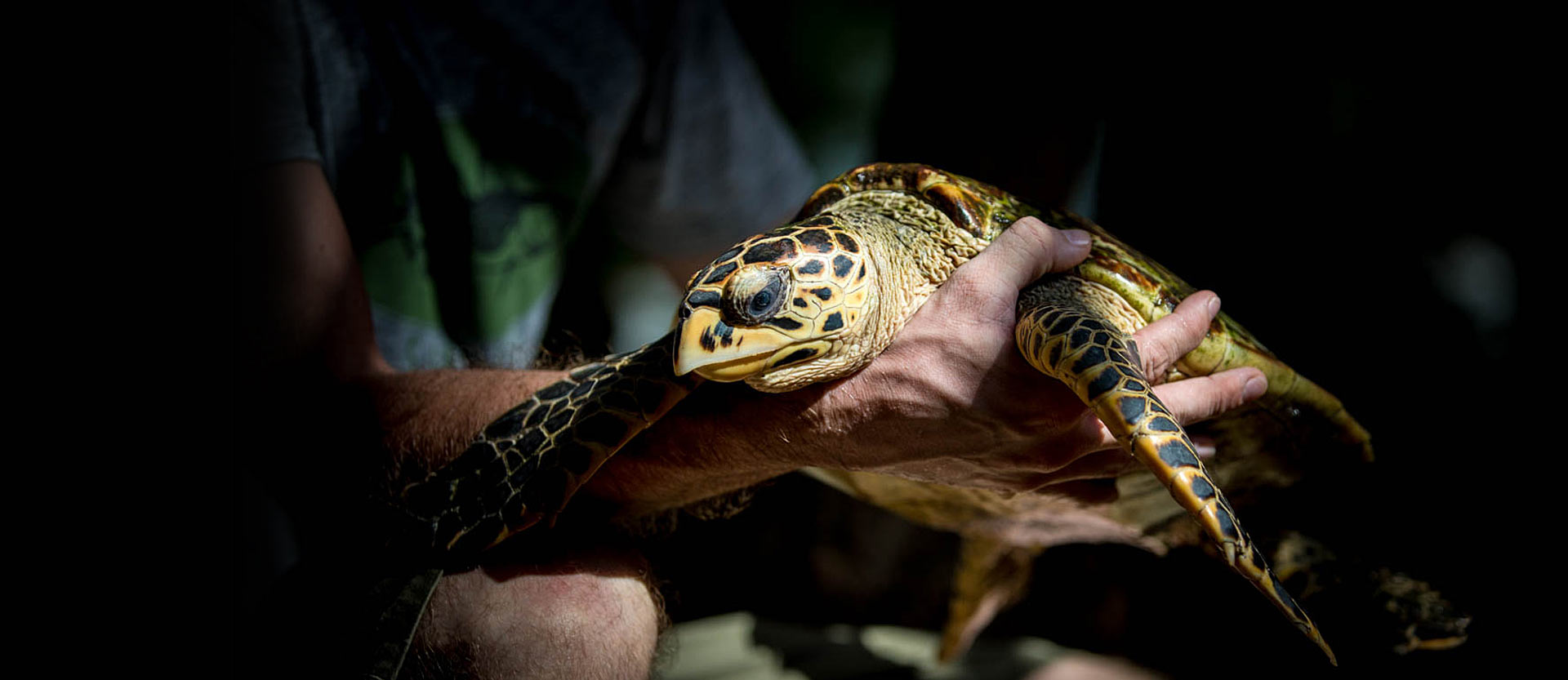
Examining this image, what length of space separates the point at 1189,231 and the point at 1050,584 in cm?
103

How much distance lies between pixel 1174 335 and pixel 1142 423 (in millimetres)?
255

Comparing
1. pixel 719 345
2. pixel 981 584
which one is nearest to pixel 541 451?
pixel 719 345

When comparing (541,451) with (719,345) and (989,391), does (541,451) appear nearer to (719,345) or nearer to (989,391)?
(719,345)

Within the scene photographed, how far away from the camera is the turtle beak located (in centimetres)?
71

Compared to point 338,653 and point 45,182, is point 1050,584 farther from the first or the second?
point 45,182

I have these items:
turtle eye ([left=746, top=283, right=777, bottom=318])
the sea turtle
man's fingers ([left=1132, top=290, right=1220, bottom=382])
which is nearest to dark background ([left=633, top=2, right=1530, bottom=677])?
the sea turtle

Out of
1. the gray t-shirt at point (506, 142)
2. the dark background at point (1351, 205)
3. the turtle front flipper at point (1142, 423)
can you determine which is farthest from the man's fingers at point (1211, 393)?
the gray t-shirt at point (506, 142)

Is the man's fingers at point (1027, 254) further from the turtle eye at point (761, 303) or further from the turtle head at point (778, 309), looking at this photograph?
the turtle eye at point (761, 303)

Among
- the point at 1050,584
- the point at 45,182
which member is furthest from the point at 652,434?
the point at 1050,584

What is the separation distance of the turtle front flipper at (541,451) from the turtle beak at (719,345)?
0.13 meters

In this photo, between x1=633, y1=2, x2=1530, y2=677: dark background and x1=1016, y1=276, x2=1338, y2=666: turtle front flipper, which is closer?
x1=1016, y1=276, x2=1338, y2=666: turtle front flipper

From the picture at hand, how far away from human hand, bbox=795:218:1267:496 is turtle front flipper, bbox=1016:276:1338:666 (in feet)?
0.21

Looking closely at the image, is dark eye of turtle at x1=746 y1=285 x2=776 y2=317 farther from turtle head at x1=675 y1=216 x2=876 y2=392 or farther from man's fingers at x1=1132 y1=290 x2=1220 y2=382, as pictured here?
man's fingers at x1=1132 y1=290 x2=1220 y2=382

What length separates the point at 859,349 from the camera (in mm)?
836
